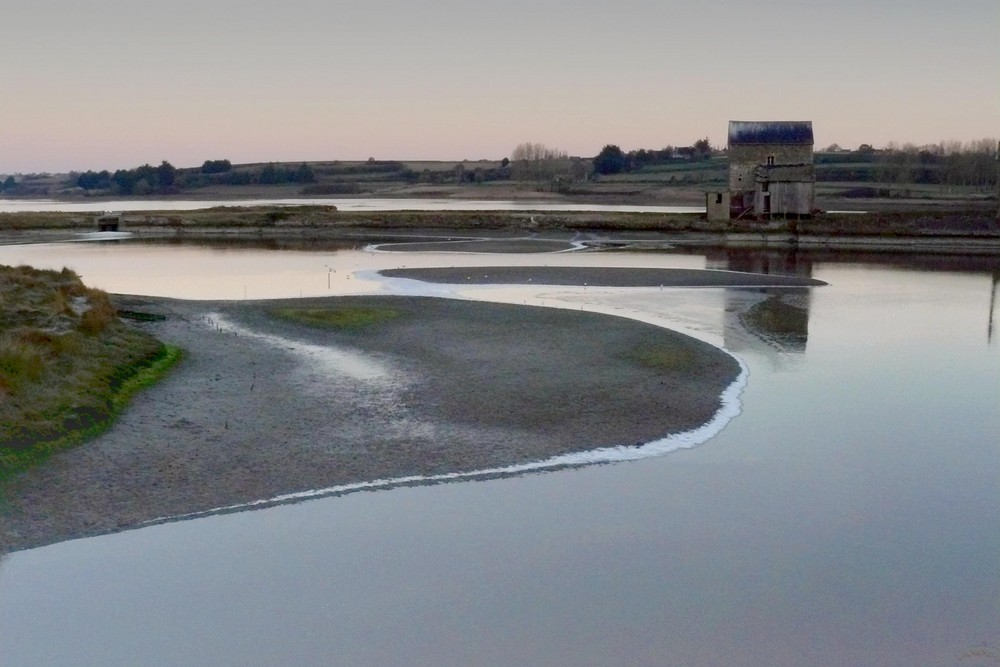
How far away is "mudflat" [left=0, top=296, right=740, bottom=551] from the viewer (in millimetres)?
12398

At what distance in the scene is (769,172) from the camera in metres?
60.8

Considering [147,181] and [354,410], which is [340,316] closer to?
[354,410]

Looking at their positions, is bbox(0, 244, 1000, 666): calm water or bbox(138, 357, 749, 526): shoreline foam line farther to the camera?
bbox(138, 357, 749, 526): shoreline foam line

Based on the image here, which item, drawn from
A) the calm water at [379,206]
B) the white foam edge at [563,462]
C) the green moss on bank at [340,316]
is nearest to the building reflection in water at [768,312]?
the white foam edge at [563,462]

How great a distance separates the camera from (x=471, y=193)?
134 m

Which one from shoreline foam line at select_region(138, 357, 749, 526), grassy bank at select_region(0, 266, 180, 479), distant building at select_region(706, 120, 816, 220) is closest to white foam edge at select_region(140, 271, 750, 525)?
shoreline foam line at select_region(138, 357, 749, 526)

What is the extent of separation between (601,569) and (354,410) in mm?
6519

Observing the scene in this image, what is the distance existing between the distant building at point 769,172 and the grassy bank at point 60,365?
44330mm

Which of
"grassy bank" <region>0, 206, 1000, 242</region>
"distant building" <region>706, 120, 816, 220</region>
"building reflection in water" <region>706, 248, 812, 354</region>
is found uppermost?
"distant building" <region>706, 120, 816, 220</region>

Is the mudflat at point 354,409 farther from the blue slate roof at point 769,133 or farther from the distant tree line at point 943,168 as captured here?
the distant tree line at point 943,168

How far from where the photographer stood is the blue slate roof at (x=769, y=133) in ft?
200

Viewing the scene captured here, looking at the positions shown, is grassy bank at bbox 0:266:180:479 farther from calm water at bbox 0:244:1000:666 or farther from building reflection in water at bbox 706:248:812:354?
building reflection in water at bbox 706:248:812:354

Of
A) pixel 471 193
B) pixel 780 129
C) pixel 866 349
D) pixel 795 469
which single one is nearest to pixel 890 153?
pixel 471 193

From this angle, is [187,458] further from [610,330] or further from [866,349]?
[866,349]
